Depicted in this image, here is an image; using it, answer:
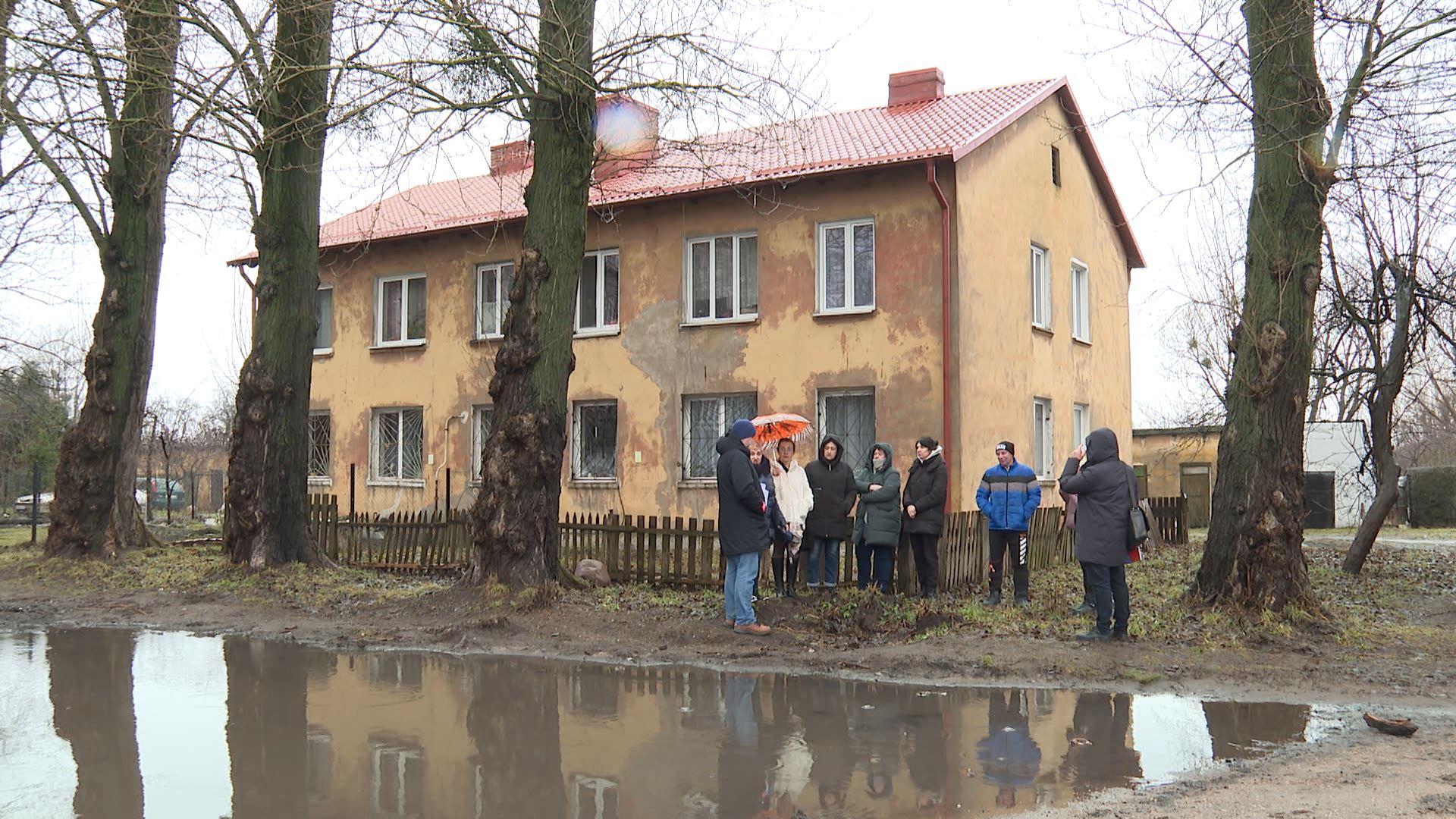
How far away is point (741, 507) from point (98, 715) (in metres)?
4.79

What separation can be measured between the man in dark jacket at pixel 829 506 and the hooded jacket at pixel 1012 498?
1415 mm

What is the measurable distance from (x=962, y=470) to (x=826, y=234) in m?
4.17

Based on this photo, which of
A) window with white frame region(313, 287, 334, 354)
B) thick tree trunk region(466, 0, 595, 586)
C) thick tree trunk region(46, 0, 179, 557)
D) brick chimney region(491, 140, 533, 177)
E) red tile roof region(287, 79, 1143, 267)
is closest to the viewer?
thick tree trunk region(466, 0, 595, 586)

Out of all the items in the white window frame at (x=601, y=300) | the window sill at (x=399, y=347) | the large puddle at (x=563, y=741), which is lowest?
the large puddle at (x=563, y=741)

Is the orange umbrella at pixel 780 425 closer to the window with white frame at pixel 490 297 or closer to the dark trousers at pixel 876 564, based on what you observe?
A: the dark trousers at pixel 876 564

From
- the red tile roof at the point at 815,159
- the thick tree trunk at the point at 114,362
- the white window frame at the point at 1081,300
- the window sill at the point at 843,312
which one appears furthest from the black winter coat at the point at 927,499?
the white window frame at the point at 1081,300

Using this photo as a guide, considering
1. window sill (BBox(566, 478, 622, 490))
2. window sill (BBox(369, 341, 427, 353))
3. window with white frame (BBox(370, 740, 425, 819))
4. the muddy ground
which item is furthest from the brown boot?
window sill (BBox(369, 341, 427, 353))

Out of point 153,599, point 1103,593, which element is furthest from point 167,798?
point 153,599

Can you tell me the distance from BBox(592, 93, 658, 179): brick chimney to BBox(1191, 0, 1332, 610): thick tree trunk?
217 inches

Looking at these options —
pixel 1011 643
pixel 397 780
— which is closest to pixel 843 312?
pixel 1011 643

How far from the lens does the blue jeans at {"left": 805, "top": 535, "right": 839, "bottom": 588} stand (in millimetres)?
11508

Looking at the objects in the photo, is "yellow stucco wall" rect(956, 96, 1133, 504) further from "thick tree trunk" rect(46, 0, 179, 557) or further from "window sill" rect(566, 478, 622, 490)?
"thick tree trunk" rect(46, 0, 179, 557)

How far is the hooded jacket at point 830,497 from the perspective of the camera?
11.4 meters

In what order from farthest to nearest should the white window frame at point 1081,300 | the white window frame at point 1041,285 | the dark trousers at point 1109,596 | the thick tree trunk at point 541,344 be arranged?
the white window frame at point 1081,300, the white window frame at point 1041,285, the thick tree trunk at point 541,344, the dark trousers at point 1109,596
